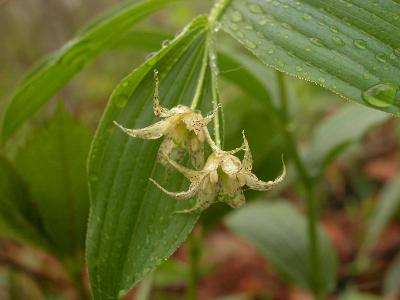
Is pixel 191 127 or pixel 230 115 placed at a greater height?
pixel 191 127

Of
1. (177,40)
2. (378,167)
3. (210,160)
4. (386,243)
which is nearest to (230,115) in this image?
(177,40)

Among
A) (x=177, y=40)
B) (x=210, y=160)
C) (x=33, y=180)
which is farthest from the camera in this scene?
(x=33, y=180)

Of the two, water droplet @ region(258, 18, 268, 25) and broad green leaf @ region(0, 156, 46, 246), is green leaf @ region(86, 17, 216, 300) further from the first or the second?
broad green leaf @ region(0, 156, 46, 246)

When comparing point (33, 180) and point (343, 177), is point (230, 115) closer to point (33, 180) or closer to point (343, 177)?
point (33, 180)

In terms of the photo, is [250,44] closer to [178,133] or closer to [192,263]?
[178,133]

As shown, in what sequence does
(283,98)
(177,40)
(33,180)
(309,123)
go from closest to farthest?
1. (177,40)
2. (33,180)
3. (283,98)
4. (309,123)

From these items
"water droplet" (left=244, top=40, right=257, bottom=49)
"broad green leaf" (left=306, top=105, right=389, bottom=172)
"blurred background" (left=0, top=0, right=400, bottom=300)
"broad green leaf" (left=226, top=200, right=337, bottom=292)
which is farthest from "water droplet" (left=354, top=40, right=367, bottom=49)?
"broad green leaf" (left=226, top=200, right=337, bottom=292)

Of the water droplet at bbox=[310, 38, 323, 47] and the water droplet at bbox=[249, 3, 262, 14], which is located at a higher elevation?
the water droplet at bbox=[249, 3, 262, 14]

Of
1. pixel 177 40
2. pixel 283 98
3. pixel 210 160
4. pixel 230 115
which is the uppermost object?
pixel 177 40
